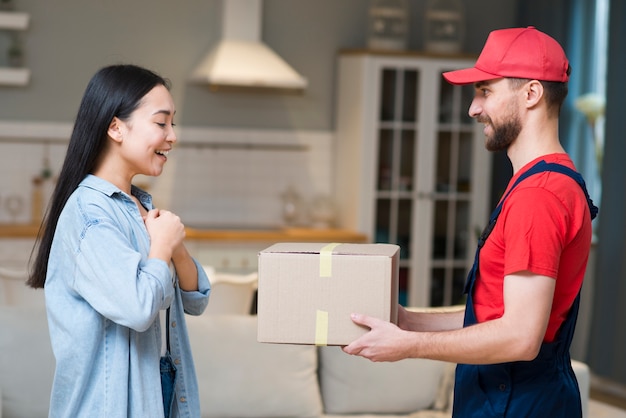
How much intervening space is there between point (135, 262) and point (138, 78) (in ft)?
1.30

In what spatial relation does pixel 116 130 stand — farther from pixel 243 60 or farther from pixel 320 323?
pixel 243 60

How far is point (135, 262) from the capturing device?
1.72 m

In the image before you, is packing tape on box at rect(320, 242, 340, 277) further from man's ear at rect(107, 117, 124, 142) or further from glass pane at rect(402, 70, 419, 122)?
glass pane at rect(402, 70, 419, 122)

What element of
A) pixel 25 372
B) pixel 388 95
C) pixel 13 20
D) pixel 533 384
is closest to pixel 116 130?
pixel 533 384

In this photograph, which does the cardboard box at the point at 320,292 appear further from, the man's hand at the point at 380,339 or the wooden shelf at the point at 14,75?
the wooden shelf at the point at 14,75

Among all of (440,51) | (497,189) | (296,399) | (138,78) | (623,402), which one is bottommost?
(623,402)

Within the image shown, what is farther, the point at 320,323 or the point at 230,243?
the point at 230,243

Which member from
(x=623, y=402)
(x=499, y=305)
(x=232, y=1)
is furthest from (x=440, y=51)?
(x=499, y=305)

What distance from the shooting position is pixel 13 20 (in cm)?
554

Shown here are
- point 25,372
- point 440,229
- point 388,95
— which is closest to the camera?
point 25,372

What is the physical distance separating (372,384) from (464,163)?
303cm

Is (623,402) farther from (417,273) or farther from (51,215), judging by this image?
(51,215)

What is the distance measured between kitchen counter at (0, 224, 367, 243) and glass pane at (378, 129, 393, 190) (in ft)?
1.31

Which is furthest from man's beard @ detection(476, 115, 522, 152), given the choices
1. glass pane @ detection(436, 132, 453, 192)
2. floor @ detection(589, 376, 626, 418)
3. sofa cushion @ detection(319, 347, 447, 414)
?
glass pane @ detection(436, 132, 453, 192)
